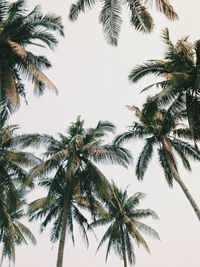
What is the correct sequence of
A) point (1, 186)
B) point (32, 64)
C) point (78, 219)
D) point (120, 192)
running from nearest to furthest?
point (32, 64) → point (1, 186) → point (78, 219) → point (120, 192)

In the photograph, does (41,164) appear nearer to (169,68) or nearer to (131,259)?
(169,68)

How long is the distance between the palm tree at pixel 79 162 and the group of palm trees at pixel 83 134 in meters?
0.06

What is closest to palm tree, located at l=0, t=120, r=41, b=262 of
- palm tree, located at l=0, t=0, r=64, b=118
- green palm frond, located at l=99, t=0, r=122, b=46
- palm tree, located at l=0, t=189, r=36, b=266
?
palm tree, located at l=0, t=189, r=36, b=266

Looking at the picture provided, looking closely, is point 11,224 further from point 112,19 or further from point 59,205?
point 112,19

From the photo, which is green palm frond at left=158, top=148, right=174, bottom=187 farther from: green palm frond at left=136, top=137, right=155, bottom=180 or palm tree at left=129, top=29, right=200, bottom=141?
palm tree at left=129, top=29, right=200, bottom=141

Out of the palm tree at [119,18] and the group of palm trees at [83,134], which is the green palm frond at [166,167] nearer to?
the group of palm trees at [83,134]

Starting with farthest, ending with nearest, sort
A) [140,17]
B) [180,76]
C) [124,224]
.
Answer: [124,224] < [180,76] < [140,17]

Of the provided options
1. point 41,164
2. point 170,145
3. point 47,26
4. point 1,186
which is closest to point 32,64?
point 47,26

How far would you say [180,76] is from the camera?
17.7m

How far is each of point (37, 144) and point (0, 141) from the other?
7.40 ft

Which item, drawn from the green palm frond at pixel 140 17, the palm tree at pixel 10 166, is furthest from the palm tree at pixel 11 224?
the green palm frond at pixel 140 17

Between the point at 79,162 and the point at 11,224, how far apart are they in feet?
21.2

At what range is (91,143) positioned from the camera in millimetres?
21625

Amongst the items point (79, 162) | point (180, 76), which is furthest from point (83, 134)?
point (180, 76)
